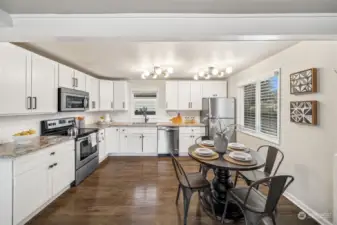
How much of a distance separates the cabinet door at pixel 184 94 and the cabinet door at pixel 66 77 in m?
3.01

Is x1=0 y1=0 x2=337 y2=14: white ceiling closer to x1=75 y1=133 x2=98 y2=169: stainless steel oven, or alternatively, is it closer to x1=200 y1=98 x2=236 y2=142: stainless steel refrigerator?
x1=75 y1=133 x2=98 y2=169: stainless steel oven

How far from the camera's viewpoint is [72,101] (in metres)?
3.86

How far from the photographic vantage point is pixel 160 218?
96.4 inches

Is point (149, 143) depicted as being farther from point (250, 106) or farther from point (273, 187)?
point (273, 187)

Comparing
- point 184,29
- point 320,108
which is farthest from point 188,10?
point 320,108

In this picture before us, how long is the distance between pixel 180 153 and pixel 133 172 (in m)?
1.72

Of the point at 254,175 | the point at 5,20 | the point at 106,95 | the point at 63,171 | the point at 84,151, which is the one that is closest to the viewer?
the point at 5,20

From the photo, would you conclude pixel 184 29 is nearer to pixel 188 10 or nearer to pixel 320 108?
pixel 188 10

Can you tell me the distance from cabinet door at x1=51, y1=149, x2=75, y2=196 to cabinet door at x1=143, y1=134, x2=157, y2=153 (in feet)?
7.76

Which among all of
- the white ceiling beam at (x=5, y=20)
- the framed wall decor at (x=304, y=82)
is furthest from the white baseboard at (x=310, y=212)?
the white ceiling beam at (x=5, y=20)

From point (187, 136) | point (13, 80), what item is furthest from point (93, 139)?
point (187, 136)

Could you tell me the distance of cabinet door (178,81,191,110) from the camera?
585cm

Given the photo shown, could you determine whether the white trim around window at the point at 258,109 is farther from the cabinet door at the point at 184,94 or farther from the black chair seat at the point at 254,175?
the cabinet door at the point at 184,94

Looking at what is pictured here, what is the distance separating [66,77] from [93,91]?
1.34 m
